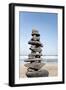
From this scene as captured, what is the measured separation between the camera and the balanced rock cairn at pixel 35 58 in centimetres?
132

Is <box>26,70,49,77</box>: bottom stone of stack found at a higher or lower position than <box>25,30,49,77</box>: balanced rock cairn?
lower

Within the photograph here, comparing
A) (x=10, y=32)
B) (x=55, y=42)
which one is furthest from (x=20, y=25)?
(x=55, y=42)

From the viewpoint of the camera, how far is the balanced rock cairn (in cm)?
132

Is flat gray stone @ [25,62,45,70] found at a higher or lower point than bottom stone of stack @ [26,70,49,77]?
higher

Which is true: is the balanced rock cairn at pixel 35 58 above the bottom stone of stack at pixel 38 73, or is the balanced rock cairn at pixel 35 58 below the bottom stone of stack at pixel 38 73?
above

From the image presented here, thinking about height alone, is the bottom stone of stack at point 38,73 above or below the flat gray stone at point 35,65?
below

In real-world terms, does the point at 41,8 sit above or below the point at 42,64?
above

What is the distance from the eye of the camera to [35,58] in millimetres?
1325

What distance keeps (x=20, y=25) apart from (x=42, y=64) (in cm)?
24
